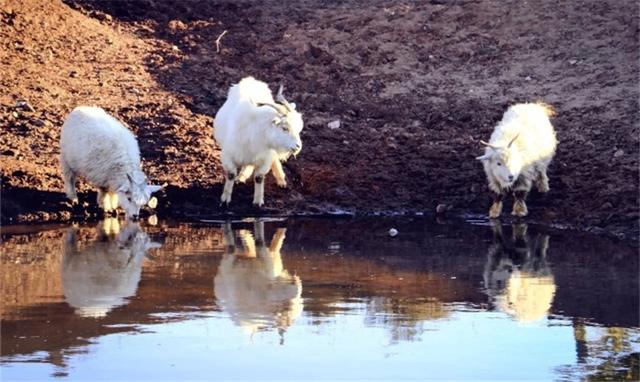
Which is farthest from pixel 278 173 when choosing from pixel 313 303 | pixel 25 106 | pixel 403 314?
pixel 403 314

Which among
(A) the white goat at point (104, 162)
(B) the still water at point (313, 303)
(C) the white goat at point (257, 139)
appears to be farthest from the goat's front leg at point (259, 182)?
(A) the white goat at point (104, 162)

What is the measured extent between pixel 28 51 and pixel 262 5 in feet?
20.1

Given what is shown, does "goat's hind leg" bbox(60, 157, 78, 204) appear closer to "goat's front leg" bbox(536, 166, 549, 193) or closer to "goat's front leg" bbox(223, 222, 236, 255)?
"goat's front leg" bbox(223, 222, 236, 255)

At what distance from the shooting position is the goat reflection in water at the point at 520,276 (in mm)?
9766

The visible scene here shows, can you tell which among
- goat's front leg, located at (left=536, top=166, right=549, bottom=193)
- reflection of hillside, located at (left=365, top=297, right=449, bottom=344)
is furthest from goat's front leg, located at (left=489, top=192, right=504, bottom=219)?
reflection of hillside, located at (left=365, top=297, right=449, bottom=344)

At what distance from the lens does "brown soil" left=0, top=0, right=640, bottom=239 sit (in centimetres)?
1502

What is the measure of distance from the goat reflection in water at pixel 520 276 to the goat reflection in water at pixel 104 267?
3084mm

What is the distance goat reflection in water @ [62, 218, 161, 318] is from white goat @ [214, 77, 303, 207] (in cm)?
164

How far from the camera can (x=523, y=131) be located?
1492 cm

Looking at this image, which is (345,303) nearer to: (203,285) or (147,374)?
(203,285)

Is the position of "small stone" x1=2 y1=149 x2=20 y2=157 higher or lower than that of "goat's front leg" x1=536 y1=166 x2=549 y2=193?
higher

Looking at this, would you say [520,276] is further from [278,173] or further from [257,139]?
[278,173]

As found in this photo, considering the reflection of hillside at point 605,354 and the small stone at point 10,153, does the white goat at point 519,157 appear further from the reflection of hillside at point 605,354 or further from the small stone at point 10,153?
the small stone at point 10,153

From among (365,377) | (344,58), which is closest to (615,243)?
(365,377)
